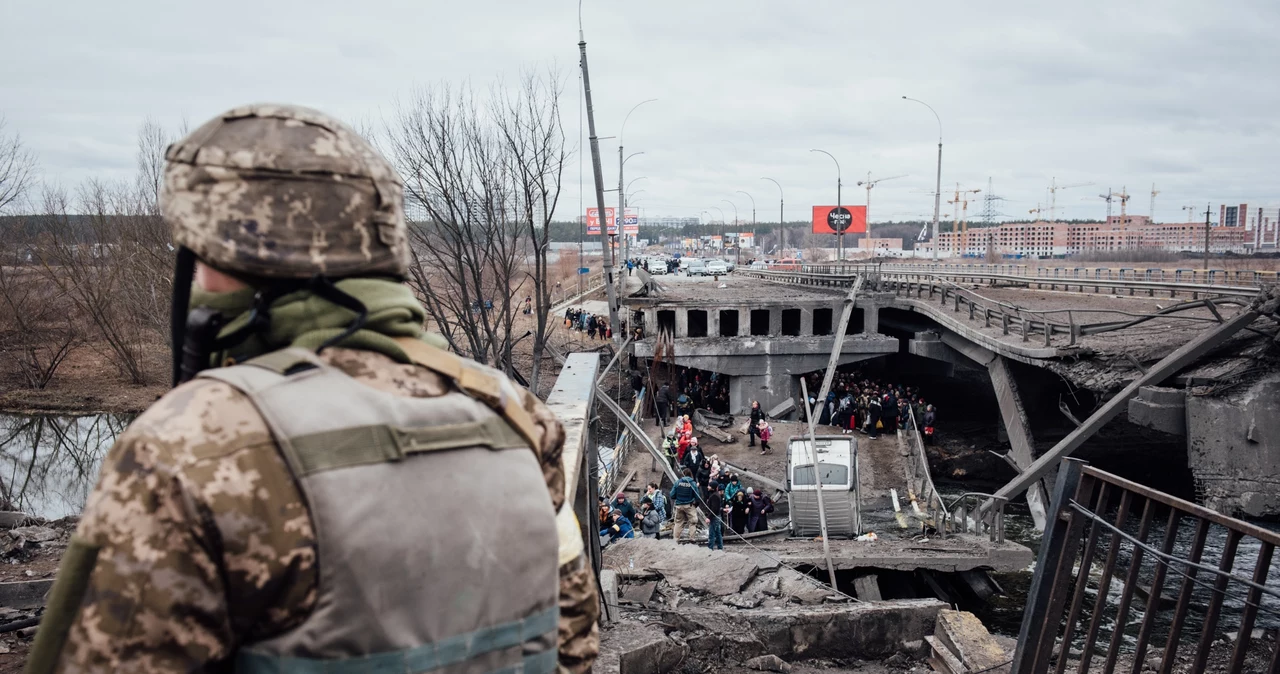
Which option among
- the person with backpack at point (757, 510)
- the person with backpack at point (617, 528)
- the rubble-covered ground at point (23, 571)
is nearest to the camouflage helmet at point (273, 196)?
the rubble-covered ground at point (23, 571)

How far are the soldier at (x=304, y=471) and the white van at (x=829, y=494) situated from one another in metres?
15.9

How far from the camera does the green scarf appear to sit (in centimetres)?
176

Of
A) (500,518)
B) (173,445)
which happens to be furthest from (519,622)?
(173,445)

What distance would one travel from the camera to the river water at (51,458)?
2373cm

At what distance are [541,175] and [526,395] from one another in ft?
63.3

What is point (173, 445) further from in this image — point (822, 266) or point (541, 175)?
point (822, 266)

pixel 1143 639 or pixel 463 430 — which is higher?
pixel 463 430

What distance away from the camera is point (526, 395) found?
7.13ft

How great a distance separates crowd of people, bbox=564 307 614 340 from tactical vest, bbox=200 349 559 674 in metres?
44.2

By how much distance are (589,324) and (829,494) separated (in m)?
31.1

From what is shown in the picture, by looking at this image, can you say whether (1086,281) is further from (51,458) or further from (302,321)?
(302,321)

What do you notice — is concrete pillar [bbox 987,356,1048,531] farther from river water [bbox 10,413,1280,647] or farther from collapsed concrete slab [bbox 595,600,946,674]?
collapsed concrete slab [bbox 595,600,946,674]

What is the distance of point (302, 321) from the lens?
1769 millimetres

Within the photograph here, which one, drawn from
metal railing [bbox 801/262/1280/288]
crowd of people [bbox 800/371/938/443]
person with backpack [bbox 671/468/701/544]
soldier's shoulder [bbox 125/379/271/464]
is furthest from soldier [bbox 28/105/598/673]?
crowd of people [bbox 800/371/938/443]
